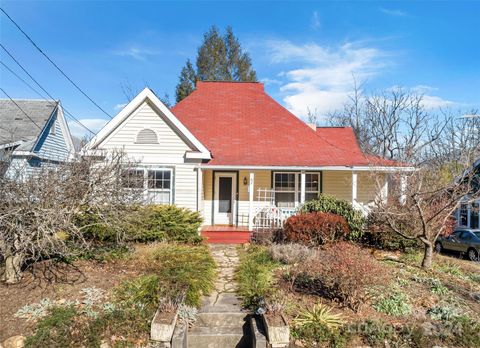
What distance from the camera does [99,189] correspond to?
7.63 meters

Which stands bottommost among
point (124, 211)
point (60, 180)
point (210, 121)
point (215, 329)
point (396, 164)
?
point (215, 329)

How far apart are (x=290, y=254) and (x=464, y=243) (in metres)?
9.97

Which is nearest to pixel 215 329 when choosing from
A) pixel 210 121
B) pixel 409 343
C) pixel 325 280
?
pixel 325 280

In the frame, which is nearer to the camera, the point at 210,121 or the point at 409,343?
the point at 409,343

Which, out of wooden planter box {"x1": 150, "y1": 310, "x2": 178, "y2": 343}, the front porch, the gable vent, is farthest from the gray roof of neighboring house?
wooden planter box {"x1": 150, "y1": 310, "x2": 178, "y2": 343}

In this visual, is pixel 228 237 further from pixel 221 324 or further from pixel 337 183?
pixel 221 324

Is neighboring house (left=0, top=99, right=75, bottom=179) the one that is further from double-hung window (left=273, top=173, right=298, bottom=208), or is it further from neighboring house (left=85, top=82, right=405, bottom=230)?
double-hung window (left=273, top=173, right=298, bottom=208)

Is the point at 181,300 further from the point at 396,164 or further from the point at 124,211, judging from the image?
the point at 396,164

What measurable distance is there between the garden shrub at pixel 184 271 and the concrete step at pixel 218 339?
0.66 m

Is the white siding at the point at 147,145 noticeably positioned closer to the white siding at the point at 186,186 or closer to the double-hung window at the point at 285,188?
the white siding at the point at 186,186

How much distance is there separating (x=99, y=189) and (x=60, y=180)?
804 millimetres

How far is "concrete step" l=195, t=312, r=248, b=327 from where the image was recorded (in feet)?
19.9

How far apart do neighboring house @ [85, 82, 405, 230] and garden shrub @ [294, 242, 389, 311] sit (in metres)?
5.41

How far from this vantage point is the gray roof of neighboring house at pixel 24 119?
16.3m
